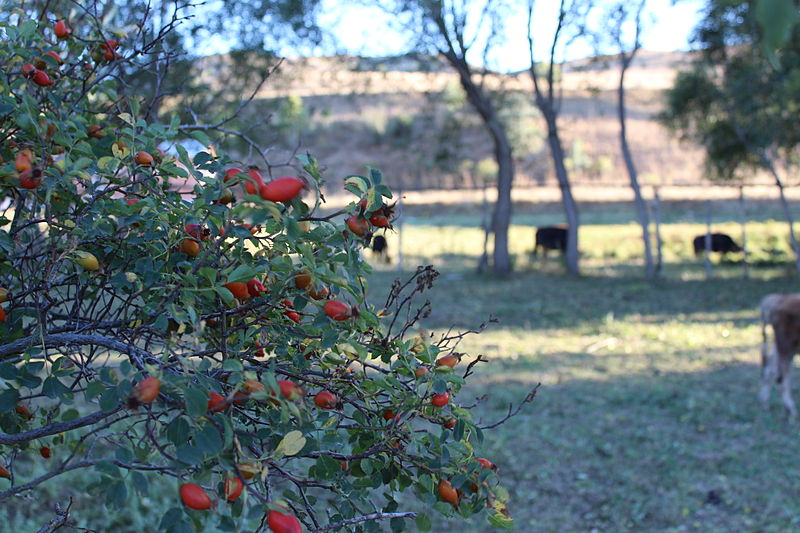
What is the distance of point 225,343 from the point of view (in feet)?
5.23

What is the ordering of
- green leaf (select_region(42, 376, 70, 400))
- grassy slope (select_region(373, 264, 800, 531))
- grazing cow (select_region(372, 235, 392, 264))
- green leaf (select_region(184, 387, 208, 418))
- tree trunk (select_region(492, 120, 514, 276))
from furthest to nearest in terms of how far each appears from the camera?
1. grazing cow (select_region(372, 235, 392, 264))
2. tree trunk (select_region(492, 120, 514, 276))
3. grassy slope (select_region(373, 264, 800, 531))
4. green leaf (select_region(42, 376, 70, 400))
5. green leaf (select_region(184, 387, 208, 418))

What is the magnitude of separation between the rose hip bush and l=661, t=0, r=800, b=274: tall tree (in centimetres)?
1419

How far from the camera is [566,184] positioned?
1773 centimetres

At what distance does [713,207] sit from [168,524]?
33.6 metres

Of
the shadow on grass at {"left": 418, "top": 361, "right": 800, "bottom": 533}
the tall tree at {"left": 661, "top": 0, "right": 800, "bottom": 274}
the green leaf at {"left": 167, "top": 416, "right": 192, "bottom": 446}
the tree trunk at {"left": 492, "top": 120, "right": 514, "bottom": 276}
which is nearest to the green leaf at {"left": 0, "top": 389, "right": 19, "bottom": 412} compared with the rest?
the green leaf at {"left": 167, "top": 416, "right": 192, "bottom": 446}

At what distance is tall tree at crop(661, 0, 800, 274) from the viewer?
15156 mm

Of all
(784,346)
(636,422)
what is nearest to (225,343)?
(636,422)

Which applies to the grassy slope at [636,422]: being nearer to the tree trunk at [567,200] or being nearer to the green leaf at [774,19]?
the green leaf at [774,19]

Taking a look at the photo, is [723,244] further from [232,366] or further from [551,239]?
[232,366]

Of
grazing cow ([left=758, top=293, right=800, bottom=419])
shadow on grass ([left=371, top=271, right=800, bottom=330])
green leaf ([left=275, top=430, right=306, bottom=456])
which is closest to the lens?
green leaf ([left=275, top=430, right=306, bottom=456])

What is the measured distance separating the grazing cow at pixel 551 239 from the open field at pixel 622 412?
3.94 meters

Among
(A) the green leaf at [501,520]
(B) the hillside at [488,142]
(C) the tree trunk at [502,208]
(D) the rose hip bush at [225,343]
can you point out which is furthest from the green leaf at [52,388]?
(B) the hillside at [488,142]

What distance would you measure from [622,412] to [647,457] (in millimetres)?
1187

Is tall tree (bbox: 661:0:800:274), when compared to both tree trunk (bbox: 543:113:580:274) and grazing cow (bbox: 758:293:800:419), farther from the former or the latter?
grazing cow (bbox: 758:293:800:419)
